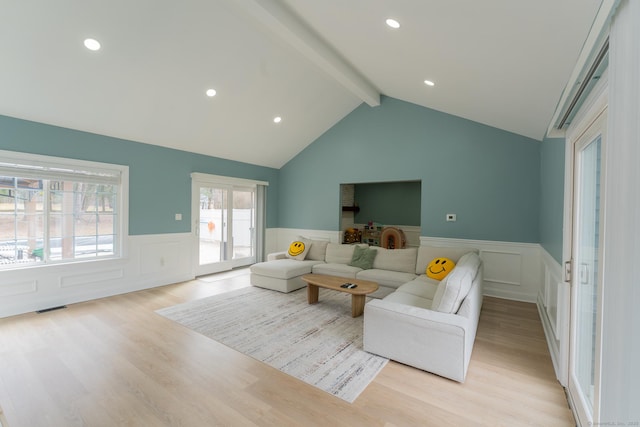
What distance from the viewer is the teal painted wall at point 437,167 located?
4.55 meters

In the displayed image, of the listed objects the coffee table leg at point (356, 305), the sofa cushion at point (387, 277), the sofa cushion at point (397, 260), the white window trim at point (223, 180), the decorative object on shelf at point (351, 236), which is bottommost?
the coffee table leg at point (356, 305)

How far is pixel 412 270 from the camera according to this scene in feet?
15.4

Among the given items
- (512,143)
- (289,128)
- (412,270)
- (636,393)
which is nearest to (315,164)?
(289,128)

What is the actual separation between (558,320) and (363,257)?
2888 mm

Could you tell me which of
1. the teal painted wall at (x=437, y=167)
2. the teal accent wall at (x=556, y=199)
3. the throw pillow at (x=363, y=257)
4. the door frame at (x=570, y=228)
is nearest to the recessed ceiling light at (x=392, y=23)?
the door frame at (x=570, y=228)

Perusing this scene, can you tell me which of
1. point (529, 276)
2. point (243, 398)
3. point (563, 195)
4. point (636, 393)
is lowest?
point (243, 398)

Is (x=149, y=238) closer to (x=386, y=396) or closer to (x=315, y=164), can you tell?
(x=315, y=164)

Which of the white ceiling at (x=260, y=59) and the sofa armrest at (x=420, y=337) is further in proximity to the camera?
the sofa armrest at (x=420, y=337)

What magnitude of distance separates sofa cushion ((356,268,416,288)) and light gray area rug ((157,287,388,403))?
0.46 metres

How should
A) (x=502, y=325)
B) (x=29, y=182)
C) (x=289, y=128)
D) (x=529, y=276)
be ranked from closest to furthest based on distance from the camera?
(x=502, y=325) < (x=29, y=182) < (x=529, y=276) < (x=289, y=128)

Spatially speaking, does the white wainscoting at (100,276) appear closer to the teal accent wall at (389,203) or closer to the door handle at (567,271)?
the teal accent wall at (389,203)

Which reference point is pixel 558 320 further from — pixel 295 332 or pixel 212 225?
pixel 212 225

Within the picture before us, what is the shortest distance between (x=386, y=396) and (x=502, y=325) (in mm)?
2193

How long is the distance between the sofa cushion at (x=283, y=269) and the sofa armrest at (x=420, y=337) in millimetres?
2162
